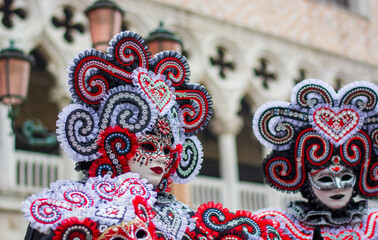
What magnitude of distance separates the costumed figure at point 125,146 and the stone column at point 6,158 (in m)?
5.25

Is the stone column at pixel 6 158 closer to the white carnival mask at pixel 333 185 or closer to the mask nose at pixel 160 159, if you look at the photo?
the white carnival mask at pixel 333 185

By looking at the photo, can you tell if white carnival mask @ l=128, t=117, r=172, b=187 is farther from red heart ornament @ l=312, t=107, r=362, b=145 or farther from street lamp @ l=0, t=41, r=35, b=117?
street lamp @ l=0, t=41, r=35, b=117

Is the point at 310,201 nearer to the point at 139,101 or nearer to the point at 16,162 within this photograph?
the point at 139,101

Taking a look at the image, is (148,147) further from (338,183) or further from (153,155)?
(338,183)

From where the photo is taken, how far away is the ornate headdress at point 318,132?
10.1ft

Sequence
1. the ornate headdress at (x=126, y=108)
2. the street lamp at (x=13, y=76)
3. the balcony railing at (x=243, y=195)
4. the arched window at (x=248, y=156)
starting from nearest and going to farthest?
the ornate headdress at (x=126, y=108)
the street lamp at (x=13, y=76)
the balcony railing at (x=243, y=195)
the arched window at (x=248, y=156)

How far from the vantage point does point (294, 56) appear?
10875 mm

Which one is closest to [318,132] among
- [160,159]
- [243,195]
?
[160,159]

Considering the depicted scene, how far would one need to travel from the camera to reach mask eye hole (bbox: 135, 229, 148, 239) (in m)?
2.29

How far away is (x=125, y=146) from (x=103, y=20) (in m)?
2.32

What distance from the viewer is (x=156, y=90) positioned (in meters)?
2.67

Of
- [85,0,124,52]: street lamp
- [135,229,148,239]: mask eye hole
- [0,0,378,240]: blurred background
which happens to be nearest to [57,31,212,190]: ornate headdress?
[135,229,148,239]: mask eye hole

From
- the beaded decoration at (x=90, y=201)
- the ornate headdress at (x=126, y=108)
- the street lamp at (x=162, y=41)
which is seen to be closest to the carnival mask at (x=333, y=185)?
the ornate headdress at (x=126, y=108)

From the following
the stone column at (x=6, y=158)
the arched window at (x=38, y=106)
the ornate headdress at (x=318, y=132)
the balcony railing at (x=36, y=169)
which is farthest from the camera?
the arched window at (x=38, y=106)
